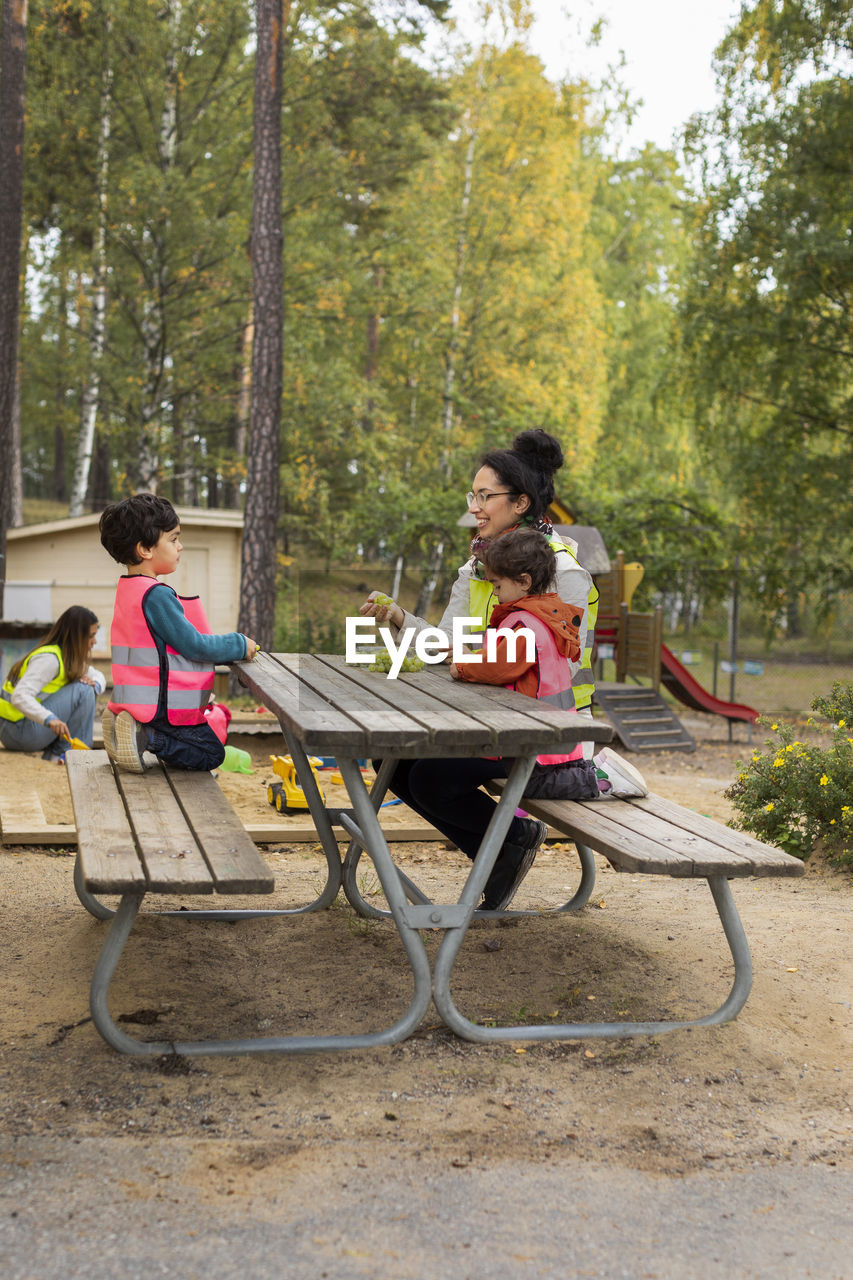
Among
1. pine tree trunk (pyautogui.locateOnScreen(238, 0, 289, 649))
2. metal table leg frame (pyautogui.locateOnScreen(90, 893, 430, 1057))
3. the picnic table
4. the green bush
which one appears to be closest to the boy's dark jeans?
the picnic table

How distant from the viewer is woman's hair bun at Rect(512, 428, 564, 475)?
13.6ft

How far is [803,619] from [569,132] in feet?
39.3

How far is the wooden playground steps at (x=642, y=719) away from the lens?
38.9 ft

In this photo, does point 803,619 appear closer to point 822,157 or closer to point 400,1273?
point 822,157

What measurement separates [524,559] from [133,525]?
4.26 ft

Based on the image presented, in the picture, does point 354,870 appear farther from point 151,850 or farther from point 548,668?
point 151,850

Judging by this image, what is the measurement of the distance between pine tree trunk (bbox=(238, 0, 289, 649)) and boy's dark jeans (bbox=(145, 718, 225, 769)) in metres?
9.35

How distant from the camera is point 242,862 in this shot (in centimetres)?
291

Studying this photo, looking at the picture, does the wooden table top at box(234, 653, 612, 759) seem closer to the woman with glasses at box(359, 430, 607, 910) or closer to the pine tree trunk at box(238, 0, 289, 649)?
the woman with glasses at box(359, 430, 607, 910)

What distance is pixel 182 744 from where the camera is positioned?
3953 mm

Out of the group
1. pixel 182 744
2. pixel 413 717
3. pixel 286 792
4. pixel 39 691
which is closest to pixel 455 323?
pixel 39 691

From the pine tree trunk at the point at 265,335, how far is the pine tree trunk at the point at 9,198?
2705 mm

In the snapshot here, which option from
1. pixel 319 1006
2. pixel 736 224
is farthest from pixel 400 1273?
pixel 736 224

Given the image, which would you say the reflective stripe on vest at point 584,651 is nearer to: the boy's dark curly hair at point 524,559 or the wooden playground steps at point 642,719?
the boy's dark curly hair at point 524,559
